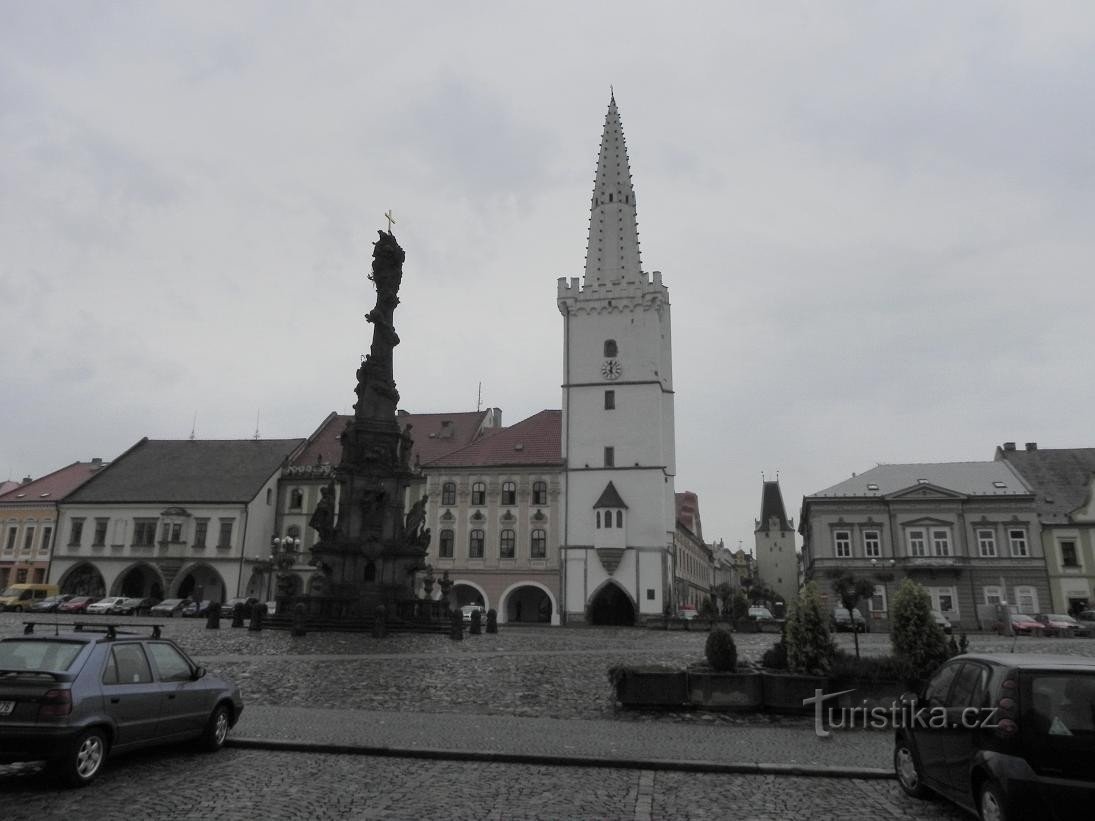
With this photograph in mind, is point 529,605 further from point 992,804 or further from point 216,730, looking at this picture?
point 992,804

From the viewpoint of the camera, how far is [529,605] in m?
55.7

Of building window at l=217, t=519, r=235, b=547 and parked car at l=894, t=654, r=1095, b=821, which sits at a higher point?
building window at l=217, t=519, r=235, b=547

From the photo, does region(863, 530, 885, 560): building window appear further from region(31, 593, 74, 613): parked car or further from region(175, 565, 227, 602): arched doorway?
region(31, 593, 74, 613): parked car

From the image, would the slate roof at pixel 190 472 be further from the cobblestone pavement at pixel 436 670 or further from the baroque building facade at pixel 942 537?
the baroque building facade at pixel 942 537

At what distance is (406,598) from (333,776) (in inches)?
935

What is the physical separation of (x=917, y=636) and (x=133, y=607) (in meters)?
49.4

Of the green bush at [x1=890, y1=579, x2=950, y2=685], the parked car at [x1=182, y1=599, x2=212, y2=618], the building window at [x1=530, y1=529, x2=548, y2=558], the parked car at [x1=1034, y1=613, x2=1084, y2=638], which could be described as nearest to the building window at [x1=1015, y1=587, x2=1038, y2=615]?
the parked car at [x1=1034, y1=613, x2=1084, y2=638]

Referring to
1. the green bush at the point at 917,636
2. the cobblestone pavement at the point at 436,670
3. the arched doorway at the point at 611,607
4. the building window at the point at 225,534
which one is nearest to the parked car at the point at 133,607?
the building window at the point at 225,534

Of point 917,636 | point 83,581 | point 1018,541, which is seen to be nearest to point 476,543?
point 83,581

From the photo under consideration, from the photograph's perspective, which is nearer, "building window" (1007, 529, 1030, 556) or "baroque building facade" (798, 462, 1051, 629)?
"baroque building facade" (798, 462, 1051, 629)

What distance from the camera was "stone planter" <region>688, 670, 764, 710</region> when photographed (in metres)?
12.8

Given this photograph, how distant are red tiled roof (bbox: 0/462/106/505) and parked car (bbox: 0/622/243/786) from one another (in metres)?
61.0

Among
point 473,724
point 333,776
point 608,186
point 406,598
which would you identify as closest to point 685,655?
point 406,598

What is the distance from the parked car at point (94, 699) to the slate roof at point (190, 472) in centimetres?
5166
